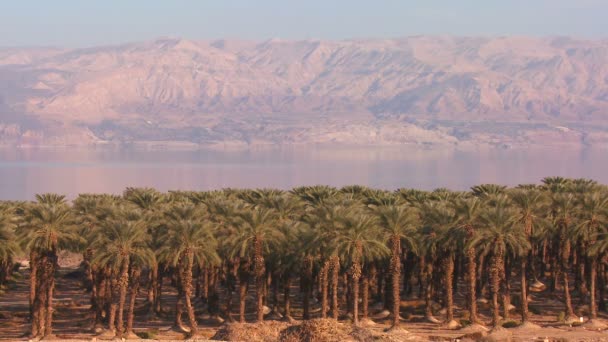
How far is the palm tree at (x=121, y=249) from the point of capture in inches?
2277

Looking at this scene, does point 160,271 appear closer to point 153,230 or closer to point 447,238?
point 153,230

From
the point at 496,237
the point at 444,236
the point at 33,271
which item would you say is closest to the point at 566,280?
the point at 496,237

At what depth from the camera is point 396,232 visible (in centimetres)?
6222

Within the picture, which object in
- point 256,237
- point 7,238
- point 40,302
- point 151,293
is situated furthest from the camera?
point 151,293

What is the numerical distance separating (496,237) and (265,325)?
1609 cm

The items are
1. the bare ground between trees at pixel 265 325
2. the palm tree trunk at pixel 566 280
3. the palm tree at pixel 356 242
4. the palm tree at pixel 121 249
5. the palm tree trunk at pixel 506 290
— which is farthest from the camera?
the palm tree trunk at pixel 506 290

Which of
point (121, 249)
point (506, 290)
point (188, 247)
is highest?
point (188, 247)

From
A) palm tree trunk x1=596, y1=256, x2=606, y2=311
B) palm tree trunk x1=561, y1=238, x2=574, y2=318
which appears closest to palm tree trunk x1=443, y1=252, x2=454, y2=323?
palm tree trunk x1=561, y1=238, x2=574, y2=318

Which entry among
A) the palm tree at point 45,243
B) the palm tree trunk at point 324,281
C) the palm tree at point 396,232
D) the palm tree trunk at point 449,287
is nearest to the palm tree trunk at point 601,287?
the palm tree trunk at point 449,287

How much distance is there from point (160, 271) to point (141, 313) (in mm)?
3285

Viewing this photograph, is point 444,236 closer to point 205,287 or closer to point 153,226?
point 205,287

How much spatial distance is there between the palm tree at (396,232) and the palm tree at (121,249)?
13916mm

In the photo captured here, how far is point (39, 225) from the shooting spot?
2339 inches

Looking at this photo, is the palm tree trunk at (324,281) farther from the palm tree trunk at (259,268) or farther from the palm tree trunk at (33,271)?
the palm tree trunk at (33,271)
